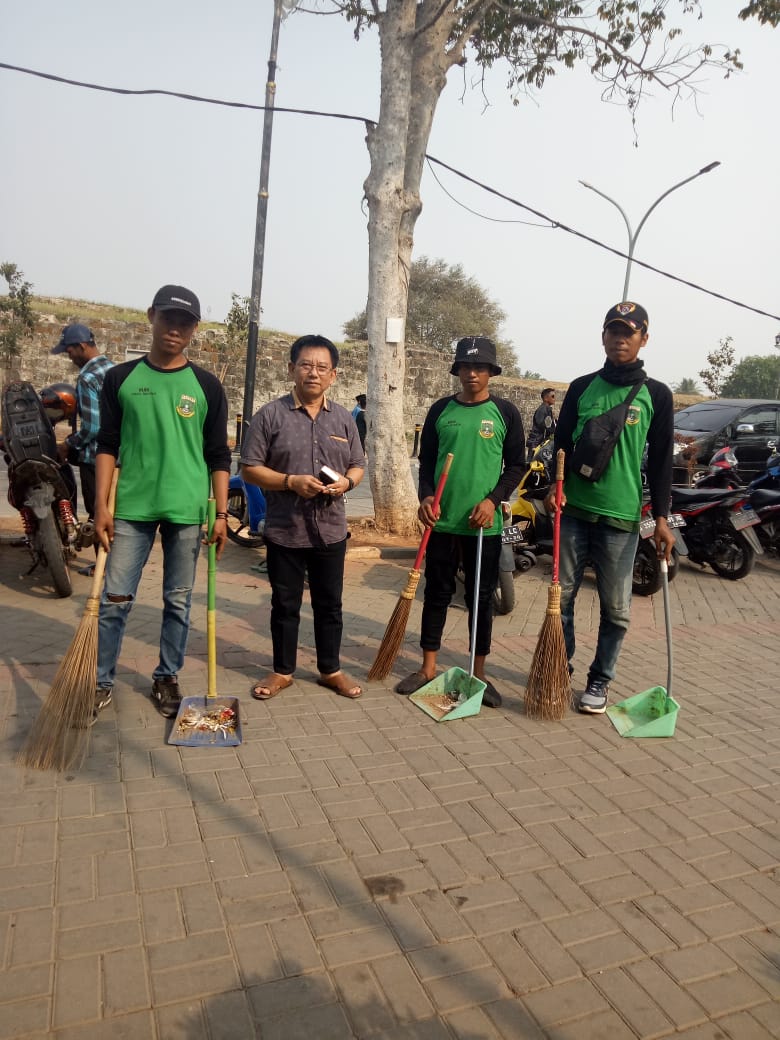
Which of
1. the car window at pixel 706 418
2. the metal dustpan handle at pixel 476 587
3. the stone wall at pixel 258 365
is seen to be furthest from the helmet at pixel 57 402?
the stone wall at pixel 258 365

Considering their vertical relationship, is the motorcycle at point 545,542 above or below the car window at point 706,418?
below

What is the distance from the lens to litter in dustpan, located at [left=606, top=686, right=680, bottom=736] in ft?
12.9

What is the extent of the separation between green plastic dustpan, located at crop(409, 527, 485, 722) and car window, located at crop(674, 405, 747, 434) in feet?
35.2

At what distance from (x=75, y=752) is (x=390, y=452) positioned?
5755mm

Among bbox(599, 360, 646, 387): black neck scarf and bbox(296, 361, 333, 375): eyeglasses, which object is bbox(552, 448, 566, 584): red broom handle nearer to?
bbox(599, 360, 646, 387): black neck scarf

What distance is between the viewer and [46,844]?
2.64 meters

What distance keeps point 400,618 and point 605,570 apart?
1.17 meters

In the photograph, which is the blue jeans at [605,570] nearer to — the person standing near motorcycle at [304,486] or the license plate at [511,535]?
the person standing near motorcycle at [304,486]

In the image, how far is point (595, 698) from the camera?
4199 mm

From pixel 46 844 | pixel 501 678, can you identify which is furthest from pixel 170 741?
pixel 501 678

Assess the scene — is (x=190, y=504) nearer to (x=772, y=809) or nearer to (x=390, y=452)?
(x=772, y=809)

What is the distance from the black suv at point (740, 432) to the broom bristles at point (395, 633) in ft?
31.8

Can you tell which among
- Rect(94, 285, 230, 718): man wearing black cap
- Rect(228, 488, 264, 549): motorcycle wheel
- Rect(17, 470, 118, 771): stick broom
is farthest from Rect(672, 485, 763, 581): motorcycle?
Rect(17, 470, 118, 771): stick broom

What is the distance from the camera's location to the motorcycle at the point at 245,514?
A: 698 cm
